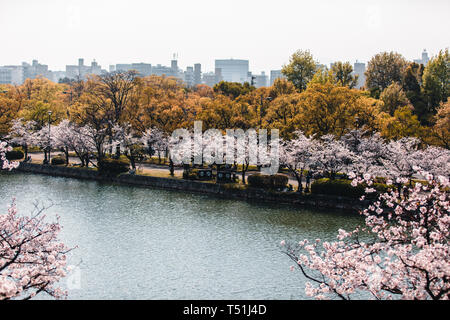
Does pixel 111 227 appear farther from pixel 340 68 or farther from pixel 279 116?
pixel 340 68

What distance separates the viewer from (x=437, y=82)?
201 feet

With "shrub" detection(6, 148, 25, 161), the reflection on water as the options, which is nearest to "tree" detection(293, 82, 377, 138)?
the reflection on water

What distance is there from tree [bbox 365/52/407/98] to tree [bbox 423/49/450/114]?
12.9m

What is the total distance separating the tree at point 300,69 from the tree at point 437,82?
1890 centimetres

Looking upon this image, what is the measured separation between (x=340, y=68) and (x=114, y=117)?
3929 centimetres

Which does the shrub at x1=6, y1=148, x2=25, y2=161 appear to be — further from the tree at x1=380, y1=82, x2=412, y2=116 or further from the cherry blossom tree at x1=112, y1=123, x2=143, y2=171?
the tree at x1=380, y1=82, x2=412, y2=116

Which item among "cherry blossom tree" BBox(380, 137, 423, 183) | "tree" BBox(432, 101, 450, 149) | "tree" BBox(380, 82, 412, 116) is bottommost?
"cherry blossom tree" BBox(380, 137, 423, 183)

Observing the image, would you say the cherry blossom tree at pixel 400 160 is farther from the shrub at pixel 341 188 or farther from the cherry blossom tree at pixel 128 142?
the cherry blossom tree at pixel 128 142

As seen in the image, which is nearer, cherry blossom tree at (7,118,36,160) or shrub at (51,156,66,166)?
shrub at (51,156,66,166)

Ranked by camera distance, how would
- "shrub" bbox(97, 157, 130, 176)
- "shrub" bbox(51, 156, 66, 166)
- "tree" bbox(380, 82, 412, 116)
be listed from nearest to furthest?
"shrub" bbox(97, 157, 130, 176) < "shrub" bbox(51, 156, 66, 166) < "tree" bbox(380, 82, 412, 116)

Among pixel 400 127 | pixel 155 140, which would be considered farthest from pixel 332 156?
pixel 155 140

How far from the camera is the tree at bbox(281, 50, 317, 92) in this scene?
75000 millimetres

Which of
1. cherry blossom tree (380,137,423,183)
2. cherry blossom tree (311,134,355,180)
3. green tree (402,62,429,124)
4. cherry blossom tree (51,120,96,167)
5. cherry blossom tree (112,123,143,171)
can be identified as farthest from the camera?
green tree (402,62,429,124)

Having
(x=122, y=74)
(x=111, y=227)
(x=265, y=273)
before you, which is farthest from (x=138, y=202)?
(x=122, y=74)
